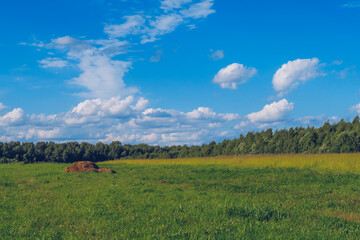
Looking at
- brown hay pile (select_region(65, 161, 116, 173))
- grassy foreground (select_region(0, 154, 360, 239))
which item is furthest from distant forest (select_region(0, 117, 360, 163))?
grassy foreground (select_region(0, 154, 360, 239))

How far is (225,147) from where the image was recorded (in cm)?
9044

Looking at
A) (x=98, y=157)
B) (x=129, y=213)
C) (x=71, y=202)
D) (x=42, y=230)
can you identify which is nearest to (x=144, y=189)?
(x=71, y=202)

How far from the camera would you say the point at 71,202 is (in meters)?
12.3

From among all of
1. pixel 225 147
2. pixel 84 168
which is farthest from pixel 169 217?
pixel 225 147

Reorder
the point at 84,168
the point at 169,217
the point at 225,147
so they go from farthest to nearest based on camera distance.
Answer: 1. the point at 225,147
2. the point at 84,168
3. the point at 169,217

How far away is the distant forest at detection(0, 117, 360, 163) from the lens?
62.1 metres

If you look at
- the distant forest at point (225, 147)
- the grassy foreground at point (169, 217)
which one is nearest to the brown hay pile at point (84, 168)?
the grassy foreground at point (169, 217)

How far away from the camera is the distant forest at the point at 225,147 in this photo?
62062 mm

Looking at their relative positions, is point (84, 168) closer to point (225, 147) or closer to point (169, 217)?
point (169, 217)

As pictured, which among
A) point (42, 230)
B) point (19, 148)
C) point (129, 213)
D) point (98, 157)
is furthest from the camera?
point (98, 157)

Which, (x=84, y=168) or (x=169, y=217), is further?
(x=84, y=168)

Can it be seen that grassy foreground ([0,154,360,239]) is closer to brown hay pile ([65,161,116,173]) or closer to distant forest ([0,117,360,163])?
brown hay pile ([65,161,116,173])

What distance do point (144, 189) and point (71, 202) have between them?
162 inches

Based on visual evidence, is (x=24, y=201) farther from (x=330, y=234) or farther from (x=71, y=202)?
(x=330, y=234)
